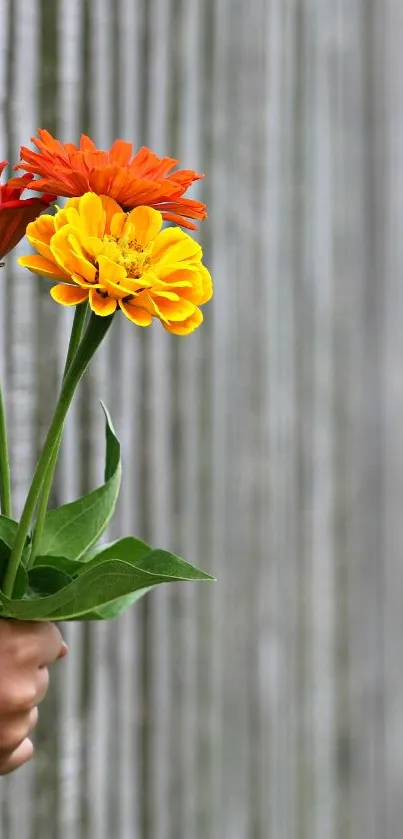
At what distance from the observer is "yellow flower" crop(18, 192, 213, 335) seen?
1.52ft

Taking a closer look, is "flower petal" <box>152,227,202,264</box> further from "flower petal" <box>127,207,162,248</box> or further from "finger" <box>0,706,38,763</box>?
"finger" <box>0,706,38,763</box>

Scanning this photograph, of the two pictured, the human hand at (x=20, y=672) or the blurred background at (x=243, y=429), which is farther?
the blurred background at (x=243, y=429)

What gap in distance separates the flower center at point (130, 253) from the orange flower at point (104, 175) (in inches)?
0.7

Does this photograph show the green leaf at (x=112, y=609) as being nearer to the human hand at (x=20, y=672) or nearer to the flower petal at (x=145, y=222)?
the human hand at (x=20, y=672)

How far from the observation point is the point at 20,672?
0.55 m

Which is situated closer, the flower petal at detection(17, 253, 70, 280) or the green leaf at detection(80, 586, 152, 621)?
the flower petal at detection(17, 253, 70, 280)

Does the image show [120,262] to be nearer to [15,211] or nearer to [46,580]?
[15,211]

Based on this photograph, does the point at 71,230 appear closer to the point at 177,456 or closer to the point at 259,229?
the point at 177,456

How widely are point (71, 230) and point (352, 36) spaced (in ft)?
4.27

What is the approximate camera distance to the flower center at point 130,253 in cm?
48

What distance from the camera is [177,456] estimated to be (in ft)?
3.98

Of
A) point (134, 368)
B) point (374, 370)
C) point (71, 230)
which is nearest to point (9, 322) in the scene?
point (134, 368)

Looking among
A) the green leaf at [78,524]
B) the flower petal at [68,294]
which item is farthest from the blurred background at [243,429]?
the flower petal at [68,294]

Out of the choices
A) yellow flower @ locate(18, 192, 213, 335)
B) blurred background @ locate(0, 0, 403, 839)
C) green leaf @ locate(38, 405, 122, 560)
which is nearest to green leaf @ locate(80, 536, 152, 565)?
green leaf @ locate(38, 405, 122, 560)
